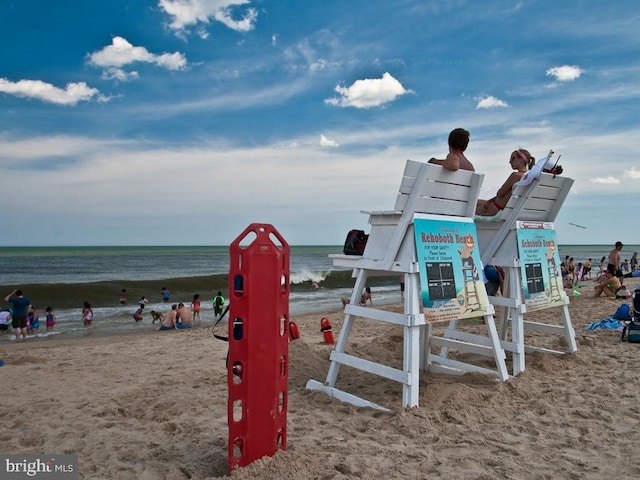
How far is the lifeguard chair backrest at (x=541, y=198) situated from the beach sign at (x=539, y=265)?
0.12 m

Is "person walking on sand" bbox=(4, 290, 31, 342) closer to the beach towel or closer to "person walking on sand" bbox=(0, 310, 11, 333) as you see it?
"person walking on sand" bbox=(0, 310, 11, 333)

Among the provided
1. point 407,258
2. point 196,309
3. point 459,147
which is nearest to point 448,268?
point 407,258

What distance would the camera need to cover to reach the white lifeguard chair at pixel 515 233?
5418mm

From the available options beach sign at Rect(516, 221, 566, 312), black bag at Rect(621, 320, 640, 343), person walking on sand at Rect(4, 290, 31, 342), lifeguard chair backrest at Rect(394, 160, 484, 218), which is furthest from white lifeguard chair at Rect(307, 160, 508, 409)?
person walking on sand at Rect(4, 290, 31, 342)

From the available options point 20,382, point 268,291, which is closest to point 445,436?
point 268,291

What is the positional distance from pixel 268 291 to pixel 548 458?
2.22 meters

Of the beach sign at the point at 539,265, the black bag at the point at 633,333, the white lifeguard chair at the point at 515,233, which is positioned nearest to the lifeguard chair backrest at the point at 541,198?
the white lifeguard chair at the point at 515,233

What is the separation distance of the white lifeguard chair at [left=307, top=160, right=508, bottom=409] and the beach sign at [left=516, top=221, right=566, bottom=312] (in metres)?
0.86

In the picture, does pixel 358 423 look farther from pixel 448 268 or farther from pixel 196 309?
pixel 196 309

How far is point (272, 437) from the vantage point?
3279mm

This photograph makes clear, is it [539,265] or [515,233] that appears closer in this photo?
[515,233]

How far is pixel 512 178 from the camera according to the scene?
569 cm

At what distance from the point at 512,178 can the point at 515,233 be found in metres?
0.64

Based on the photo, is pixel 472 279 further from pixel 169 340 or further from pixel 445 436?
pixel 169 340
